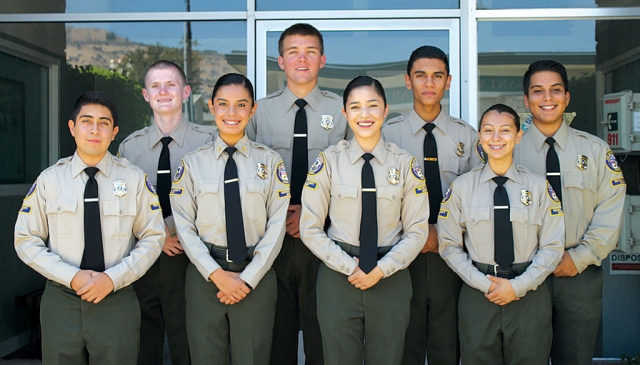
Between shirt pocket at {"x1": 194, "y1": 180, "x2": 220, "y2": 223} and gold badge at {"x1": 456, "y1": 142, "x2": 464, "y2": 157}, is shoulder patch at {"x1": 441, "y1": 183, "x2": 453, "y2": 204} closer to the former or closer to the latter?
gold badge at {"x1": 456, "y1": 142, "x2": 464, "y2": 157}

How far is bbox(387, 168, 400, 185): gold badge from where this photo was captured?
2990 mm

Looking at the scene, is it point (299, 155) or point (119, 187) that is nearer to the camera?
point (119, 187)

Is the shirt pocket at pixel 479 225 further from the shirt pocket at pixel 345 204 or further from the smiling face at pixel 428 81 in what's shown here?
the smiling face at pixel 428 81

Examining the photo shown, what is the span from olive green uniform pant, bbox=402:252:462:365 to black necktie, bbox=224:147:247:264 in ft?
3.38

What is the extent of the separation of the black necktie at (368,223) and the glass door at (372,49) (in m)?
1.62

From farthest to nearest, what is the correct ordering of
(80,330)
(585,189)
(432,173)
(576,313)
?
(432,173), (585,189), (576,313), (80,330)

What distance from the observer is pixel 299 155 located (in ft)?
11.4

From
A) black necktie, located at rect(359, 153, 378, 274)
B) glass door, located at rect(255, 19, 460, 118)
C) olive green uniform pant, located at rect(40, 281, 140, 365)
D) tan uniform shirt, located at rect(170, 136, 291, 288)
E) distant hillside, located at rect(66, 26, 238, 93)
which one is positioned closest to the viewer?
olive green uniform pant, located at rect(40, 281, 140, 365)

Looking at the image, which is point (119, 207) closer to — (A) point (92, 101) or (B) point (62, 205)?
(B) point (62, 205)

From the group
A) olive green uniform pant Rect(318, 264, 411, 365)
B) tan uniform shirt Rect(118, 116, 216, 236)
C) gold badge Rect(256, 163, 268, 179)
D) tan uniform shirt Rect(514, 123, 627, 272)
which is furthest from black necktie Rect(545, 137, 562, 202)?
tan uniform shirt Rect(118, 116, 216, 236)

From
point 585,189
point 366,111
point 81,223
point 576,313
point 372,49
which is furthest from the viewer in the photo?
point 372,49

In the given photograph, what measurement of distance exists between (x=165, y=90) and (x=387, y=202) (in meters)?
1.52

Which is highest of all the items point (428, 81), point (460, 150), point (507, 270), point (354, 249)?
point (428, 81)

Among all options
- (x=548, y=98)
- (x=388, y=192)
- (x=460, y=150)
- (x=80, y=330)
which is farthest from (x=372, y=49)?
(x=80, y=330)
